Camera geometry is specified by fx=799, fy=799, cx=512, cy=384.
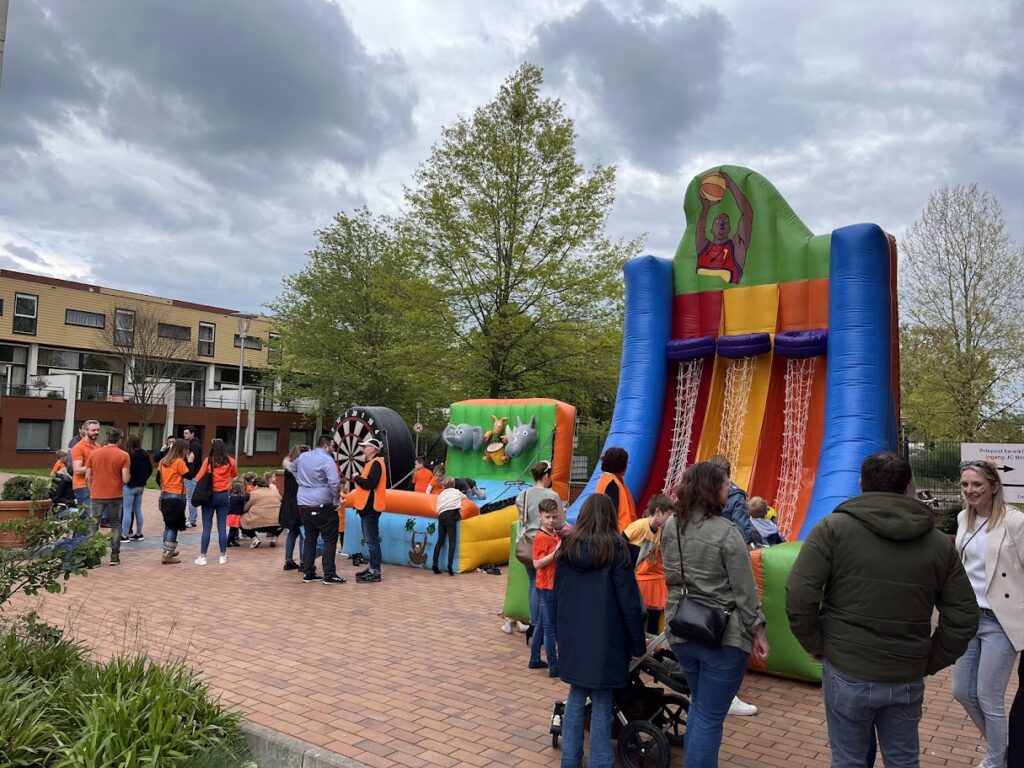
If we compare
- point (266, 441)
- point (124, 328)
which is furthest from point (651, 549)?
point (124, 328)

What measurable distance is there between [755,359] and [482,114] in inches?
517

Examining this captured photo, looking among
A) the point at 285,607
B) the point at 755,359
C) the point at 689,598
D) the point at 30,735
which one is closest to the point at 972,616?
the point at 689,598

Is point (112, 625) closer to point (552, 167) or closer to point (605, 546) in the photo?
point (605, 546)

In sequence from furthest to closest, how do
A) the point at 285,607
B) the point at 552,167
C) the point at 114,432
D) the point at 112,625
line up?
the point at 552,167, the point at 114,432, the point at 285,607, the point at 112,625

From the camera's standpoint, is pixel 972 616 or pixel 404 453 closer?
pixel 972 616

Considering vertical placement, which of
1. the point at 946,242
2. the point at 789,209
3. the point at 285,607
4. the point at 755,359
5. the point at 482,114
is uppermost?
the point at 482,114

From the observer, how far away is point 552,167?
19.6m

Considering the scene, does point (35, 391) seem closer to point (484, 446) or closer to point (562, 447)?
point (484, 446)

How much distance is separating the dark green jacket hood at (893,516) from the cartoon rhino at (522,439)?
9.49 metres

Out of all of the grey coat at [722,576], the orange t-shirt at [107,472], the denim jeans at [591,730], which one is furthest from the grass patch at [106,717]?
the orange t-shirt at [107,472]

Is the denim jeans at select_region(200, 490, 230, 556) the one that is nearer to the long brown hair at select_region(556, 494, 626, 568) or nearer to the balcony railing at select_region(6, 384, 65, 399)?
the long brown hair at select_region(556, 494, 626, 568)

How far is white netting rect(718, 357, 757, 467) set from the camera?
866 centimetres

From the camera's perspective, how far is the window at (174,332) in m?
41.2

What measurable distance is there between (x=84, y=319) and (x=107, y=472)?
35.1 meters
